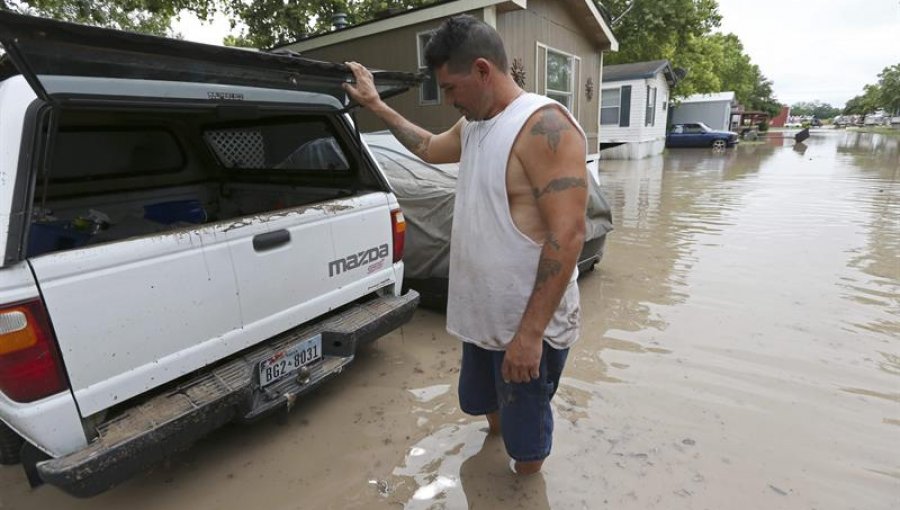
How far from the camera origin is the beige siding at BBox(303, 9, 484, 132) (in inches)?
354

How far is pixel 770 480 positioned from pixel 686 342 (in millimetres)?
1517

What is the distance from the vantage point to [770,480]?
237 cm

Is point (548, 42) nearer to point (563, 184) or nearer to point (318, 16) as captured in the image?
point (318, 16)

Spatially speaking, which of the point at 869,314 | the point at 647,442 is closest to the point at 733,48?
the point at 869,314

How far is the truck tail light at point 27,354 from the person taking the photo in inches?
64.6

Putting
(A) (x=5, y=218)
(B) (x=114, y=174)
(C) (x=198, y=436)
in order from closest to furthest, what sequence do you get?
1. (A) (x=5, y=218)
2. (C) (x=198, y=436)
3. (B) (x=114, y=174)

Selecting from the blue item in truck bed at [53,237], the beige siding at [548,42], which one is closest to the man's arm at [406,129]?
the blue item in truck bed at [53,237]

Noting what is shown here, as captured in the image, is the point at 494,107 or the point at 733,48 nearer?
the point at 494,107

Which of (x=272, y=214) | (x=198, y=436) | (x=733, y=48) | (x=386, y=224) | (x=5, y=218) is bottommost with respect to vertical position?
(x=198, y=436)

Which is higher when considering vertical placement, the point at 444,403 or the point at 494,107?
the point at 494,107

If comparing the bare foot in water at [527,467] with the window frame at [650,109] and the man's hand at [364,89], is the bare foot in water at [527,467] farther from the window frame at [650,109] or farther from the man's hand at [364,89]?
the window frame at [650,109]

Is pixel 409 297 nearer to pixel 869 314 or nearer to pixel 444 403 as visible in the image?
pixel 444 403

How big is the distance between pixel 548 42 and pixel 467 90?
372 inches

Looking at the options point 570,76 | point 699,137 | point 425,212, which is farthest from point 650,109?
point 425,212
